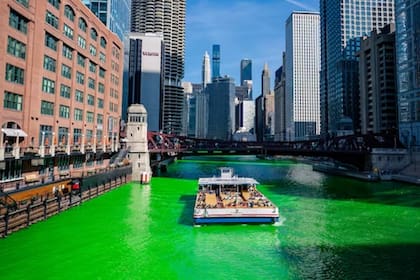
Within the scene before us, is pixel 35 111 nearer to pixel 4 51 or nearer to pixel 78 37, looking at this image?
pixel 4 51

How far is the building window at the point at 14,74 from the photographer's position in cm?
3756

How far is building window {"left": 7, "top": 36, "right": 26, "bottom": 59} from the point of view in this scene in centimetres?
3738

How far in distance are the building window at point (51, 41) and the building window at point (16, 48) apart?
649 cm

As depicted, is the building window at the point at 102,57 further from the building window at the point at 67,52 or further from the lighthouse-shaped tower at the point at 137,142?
the building window at the point at 67,52

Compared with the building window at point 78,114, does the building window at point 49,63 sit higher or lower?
higher

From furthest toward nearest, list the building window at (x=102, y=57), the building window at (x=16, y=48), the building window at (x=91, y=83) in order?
the building window at (x=102, y=57) < the building window at (x=91, y=83) < the building window at (x=16, y=48)

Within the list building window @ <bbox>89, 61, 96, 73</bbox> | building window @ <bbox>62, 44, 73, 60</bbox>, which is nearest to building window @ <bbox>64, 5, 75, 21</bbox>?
building window @ <bbox>62, 44, 73, 60</bbox>

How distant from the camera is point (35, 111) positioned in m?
43.5

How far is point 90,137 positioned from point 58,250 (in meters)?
41.3

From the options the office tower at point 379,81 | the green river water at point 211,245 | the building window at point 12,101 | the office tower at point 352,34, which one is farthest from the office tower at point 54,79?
the office tower at point 352,34

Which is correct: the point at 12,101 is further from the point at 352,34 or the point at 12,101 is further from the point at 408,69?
the point at 352,34

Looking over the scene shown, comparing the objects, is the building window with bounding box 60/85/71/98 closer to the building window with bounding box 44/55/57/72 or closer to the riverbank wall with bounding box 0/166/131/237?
the building window with bounding box 44/55/57/72

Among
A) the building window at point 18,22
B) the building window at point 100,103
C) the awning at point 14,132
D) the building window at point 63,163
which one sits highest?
the building window at point 18,22

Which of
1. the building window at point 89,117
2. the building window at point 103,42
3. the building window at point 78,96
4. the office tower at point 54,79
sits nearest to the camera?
the office tower at point 54,79
